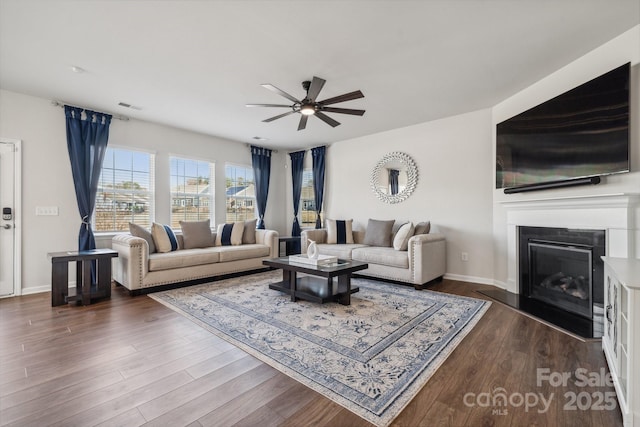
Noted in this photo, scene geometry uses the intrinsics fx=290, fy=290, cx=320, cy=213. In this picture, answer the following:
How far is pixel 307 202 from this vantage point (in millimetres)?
6840

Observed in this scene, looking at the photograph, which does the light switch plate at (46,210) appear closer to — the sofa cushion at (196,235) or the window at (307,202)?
the sofa cushion at (196,235)

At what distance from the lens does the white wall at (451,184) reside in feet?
14.1

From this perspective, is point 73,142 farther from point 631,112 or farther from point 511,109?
point 631,112

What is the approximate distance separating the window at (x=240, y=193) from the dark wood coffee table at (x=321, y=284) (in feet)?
9.37

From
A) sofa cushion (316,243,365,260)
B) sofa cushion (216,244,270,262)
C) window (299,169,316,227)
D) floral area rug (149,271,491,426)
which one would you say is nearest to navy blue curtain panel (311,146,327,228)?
window (299,169,316,227)

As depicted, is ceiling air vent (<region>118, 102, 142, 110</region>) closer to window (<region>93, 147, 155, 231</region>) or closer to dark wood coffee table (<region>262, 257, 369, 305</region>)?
window (<region>93, 147, 155, 231</region>)

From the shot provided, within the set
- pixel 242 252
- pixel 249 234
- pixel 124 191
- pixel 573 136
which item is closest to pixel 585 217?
pixel 573 136

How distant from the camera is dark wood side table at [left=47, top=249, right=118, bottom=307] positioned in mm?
3287

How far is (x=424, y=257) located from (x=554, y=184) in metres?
1.67

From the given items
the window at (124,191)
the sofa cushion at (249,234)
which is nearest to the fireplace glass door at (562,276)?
the sofa cushion at (249,234)

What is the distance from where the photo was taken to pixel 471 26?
2.38 meters

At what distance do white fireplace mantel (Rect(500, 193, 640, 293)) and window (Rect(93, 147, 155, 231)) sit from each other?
5.46m

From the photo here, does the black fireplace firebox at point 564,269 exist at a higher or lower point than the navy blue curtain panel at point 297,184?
lower

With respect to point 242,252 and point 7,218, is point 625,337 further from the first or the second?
point 7,218
